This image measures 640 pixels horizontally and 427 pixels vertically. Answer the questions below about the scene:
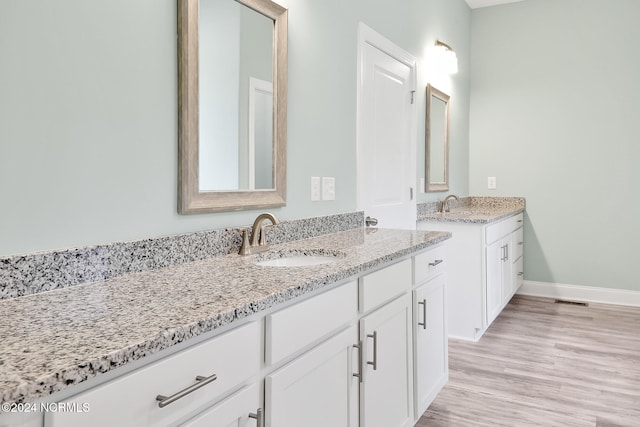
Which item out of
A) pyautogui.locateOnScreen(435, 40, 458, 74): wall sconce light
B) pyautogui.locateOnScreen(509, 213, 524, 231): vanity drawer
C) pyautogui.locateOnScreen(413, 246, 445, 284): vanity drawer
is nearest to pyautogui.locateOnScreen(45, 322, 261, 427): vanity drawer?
pyautogui.locateOnScreen(413, 246, 445, 284): vanity drawer

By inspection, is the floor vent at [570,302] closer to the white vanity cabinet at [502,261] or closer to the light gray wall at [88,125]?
the white vanity cabinet at [502,261]

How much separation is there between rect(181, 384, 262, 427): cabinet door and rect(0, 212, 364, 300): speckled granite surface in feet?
1.58

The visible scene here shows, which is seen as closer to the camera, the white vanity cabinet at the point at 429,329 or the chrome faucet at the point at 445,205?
the white vanity cabinet at the point at 429,329

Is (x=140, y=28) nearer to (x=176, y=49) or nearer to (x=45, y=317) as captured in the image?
(x=176, y=49)

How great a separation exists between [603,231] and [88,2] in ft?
13.9

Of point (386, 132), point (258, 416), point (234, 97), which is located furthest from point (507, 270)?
point (258, 416)

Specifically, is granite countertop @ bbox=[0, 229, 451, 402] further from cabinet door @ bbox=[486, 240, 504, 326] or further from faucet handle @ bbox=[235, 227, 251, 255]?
cabinet door @ bbox=[486, 240, 504, 326]

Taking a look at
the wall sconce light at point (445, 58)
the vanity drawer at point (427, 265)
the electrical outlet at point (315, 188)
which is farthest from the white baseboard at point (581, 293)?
the electrical outlet at point (315, 188)

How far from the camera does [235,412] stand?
3.14ft

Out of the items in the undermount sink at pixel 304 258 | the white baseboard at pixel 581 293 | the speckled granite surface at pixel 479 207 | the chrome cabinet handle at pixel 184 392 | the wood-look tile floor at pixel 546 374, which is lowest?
the wood-look tile floor at pixel 546 374

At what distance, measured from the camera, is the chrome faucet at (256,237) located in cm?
163

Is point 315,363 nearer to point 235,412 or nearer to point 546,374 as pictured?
point 235,412

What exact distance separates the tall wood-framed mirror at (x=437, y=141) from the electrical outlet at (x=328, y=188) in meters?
1.40

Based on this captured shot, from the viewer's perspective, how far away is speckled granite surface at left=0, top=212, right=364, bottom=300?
1.02 meters
